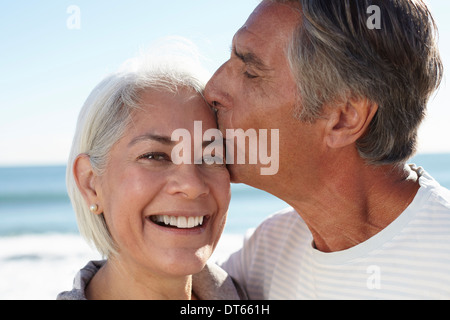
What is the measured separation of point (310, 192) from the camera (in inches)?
102

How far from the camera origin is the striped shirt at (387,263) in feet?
7.28

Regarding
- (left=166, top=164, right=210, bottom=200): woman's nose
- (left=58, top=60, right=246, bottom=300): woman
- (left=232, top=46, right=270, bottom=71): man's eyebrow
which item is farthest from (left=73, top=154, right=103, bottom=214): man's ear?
(left=232, top=46, right=270, bottom=71): man's eyebrow

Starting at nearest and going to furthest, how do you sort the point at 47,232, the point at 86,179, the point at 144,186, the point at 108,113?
the point at 144,186
the point at 108,113
the point at 86,179
the point at 47,232

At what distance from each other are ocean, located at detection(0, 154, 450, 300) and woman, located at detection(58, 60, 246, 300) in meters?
6.18

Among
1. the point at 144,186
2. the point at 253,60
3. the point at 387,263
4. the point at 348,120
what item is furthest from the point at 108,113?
the point at 387,263

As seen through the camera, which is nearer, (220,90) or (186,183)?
(186,183)

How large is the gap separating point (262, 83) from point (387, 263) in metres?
1.07

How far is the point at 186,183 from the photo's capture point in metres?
2.29

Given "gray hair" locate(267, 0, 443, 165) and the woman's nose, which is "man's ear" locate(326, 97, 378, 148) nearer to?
"gray hair" locate(267, 0, 443, 165)

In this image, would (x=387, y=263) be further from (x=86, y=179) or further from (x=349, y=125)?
(x=86, y=179)
